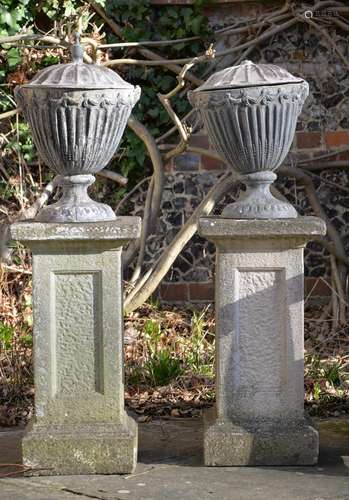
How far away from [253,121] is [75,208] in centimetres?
88

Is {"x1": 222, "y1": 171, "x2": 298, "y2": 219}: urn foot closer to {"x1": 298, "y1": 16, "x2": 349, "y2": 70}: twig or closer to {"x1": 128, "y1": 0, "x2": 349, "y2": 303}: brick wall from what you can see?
{"x1": 128, "y1": 0, "x2": 349, "y2": 303}: brick wall

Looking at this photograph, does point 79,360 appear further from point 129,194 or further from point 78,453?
point 129,194

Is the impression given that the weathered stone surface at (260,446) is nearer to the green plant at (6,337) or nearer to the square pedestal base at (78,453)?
the square pedestal base at (78,453)

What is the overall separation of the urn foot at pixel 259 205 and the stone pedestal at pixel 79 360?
18.4 inches

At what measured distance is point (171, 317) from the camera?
7.18 metres

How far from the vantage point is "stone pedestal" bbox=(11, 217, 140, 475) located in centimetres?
443

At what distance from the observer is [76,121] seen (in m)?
4.33

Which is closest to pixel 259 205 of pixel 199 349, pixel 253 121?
pixel 253 121

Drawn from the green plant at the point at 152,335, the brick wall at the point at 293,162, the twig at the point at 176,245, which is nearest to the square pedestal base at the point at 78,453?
the green plant at the point at 152,335

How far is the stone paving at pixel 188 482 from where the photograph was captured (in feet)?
13.6

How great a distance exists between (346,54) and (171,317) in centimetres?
238

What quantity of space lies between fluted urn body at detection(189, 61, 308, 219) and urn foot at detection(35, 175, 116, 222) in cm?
58

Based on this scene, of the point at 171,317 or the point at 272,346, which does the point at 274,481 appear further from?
the point at 171,317

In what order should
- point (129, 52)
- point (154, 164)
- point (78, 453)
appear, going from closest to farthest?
point (78, 453) → point (154, 164) → point (129, 52)
